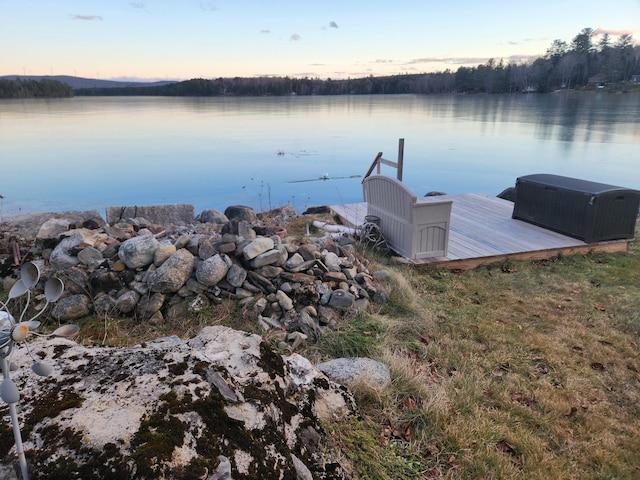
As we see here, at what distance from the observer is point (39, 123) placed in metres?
48.2

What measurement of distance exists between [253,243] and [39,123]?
54412 mm

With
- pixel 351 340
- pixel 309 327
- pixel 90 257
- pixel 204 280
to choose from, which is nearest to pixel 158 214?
pixel 90 257

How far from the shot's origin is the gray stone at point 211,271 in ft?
15.9

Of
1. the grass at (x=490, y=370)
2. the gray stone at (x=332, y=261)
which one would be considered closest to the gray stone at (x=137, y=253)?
the grass at (x=490, y=370)

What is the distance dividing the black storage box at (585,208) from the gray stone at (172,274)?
694cm

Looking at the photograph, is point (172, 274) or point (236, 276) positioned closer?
point (172, 274)

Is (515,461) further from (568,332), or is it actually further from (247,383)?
(568,332)

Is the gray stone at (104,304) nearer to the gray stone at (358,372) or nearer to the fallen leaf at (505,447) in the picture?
the gray stone at (358,372)

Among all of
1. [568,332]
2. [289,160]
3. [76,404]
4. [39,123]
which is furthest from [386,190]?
[39,123]

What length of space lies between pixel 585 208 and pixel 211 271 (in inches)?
270

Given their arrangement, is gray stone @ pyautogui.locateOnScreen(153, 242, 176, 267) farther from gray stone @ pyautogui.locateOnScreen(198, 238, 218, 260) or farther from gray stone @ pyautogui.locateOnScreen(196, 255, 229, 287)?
gray stone @ pyautogui.locateOnScreen(196, 255, 229, 287)

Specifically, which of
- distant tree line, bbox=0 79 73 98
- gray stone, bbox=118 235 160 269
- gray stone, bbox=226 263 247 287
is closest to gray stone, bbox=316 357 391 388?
gray stone, bbox=226 263 247 287

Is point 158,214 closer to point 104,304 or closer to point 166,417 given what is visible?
point 104,304

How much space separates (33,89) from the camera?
8900 centimetres
